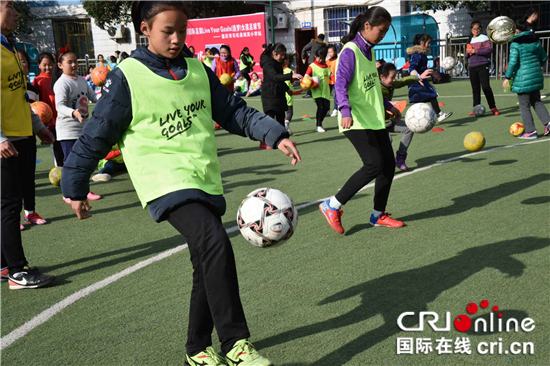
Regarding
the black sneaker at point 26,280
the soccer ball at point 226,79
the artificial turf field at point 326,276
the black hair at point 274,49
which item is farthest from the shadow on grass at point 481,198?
the soccer ball at point 226,79

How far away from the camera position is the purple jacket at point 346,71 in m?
5.43

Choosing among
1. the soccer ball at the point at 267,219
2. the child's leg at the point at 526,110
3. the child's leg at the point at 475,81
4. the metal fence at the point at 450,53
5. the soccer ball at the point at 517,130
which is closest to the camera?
the soccer ball at the point at 267,219

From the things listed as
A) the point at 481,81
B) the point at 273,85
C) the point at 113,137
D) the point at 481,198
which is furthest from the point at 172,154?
the point at 481,81

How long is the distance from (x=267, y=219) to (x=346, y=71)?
8.81ft

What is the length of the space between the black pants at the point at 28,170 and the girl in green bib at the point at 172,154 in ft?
7.21

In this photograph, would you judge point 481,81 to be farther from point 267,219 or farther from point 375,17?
point 267,219

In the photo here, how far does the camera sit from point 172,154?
2852 mm

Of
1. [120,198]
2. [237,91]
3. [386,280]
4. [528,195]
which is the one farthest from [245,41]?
[386,280]

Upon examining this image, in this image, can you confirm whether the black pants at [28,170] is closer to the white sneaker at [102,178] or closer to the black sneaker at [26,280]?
the black sneaker at [26,280]

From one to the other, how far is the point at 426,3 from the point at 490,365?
29899 mm

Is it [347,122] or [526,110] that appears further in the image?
[526,110]

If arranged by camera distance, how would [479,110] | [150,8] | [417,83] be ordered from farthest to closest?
[479,110], [417,83], [150,8]

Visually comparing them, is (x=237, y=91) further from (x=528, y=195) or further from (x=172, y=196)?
(x=172, y=196)

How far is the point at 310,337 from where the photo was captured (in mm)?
3398
